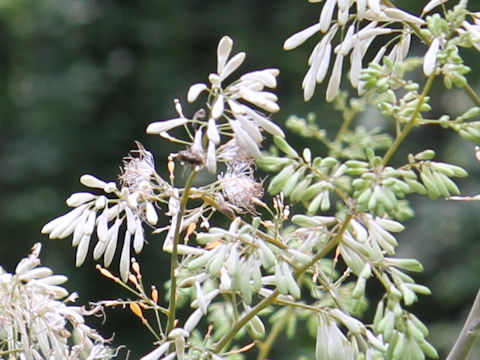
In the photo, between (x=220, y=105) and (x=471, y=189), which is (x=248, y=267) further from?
(x=471, y=189)

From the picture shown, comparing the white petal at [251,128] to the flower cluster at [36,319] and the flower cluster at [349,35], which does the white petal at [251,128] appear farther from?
the flower cluster at [36,319]

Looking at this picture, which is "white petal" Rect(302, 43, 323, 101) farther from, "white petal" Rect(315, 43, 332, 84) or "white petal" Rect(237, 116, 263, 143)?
"white petal" Rect(237, 116, 263, 143)

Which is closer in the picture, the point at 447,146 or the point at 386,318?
the point at 386,318

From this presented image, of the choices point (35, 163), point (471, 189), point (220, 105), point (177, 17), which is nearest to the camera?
point (220, 105)

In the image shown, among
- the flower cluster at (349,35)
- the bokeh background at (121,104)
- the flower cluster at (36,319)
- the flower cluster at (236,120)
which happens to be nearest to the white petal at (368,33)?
the flower cluster at (349,35)

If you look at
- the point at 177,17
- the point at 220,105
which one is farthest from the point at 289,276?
the point at 177,17

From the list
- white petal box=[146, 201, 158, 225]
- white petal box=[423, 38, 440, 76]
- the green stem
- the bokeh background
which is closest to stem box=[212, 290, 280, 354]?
the green stem
